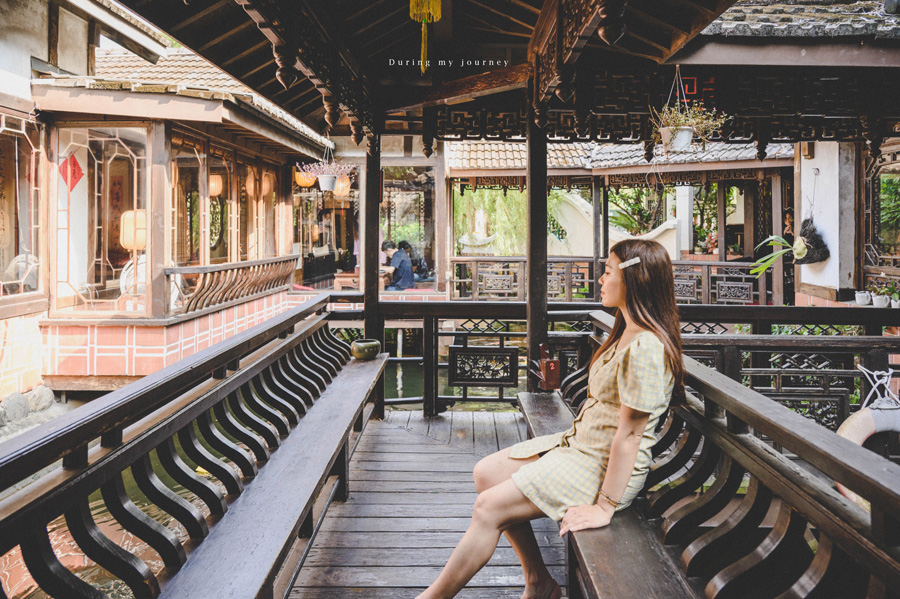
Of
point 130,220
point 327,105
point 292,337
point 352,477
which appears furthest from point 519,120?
point 130,220

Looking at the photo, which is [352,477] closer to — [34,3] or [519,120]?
[519,120]

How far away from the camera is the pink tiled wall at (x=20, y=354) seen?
7.27m

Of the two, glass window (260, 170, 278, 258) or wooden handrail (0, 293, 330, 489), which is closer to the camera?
wooden handrail (0, 293, 330, 489)

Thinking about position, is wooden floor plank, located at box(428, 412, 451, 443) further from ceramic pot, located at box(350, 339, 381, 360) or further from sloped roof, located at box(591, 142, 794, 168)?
sloped roof, located at box(591, 142, 794, 168)

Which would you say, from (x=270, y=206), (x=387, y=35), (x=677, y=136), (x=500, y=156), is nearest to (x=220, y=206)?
(x=270, y=206)

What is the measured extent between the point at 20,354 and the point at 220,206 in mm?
4071

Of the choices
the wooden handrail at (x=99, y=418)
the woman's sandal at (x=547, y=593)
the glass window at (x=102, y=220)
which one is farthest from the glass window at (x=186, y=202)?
the woman's sandal at (x=547, y=593)

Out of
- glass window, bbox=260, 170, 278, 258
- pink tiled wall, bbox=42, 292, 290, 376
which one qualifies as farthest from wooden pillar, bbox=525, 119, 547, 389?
glass window, bbox=260, 170, 278, 258

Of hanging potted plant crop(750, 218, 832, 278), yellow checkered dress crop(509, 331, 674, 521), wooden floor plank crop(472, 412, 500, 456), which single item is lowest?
wooden floor plank crop(472, 412, 500, 456)

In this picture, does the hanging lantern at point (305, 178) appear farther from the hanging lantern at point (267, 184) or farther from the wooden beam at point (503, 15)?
the wooden beam at point (503, 15)

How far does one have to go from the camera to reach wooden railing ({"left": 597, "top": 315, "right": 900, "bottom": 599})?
4.33 feet

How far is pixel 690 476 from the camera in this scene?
7.64 feet

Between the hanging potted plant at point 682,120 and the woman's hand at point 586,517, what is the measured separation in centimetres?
369

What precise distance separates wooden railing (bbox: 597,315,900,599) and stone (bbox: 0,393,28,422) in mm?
7444
